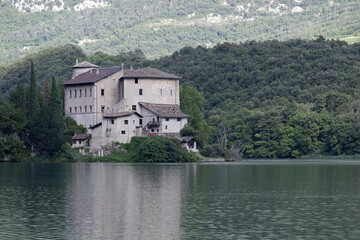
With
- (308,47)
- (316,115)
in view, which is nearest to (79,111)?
(316,115)

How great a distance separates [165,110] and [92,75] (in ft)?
36.5

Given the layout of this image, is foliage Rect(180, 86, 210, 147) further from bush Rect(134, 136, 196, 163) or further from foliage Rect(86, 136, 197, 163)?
bush Rect(134, 136, 196, 163)

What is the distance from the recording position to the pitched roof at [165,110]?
91.4 m

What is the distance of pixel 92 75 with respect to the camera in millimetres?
98812

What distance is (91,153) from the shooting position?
8919 centimetres

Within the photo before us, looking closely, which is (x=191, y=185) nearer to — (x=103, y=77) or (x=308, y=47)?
(x=103, y=77)

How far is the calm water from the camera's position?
94.3 ft

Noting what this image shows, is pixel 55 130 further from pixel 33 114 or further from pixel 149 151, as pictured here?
pixel 149 151

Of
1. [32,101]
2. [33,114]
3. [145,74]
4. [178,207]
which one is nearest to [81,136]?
[33,114]

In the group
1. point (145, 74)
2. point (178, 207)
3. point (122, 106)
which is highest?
point (145, 74)

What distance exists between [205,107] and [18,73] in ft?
146

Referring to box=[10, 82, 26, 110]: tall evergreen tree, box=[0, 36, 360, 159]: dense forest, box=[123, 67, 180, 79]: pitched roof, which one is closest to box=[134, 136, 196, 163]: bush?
box=[0, 36, 360, 159]: dense forest

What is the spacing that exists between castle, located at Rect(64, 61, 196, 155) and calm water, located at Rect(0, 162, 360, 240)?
33.4 m

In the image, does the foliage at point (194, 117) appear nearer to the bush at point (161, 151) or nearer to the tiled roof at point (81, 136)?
the bush at point (161, 151)
